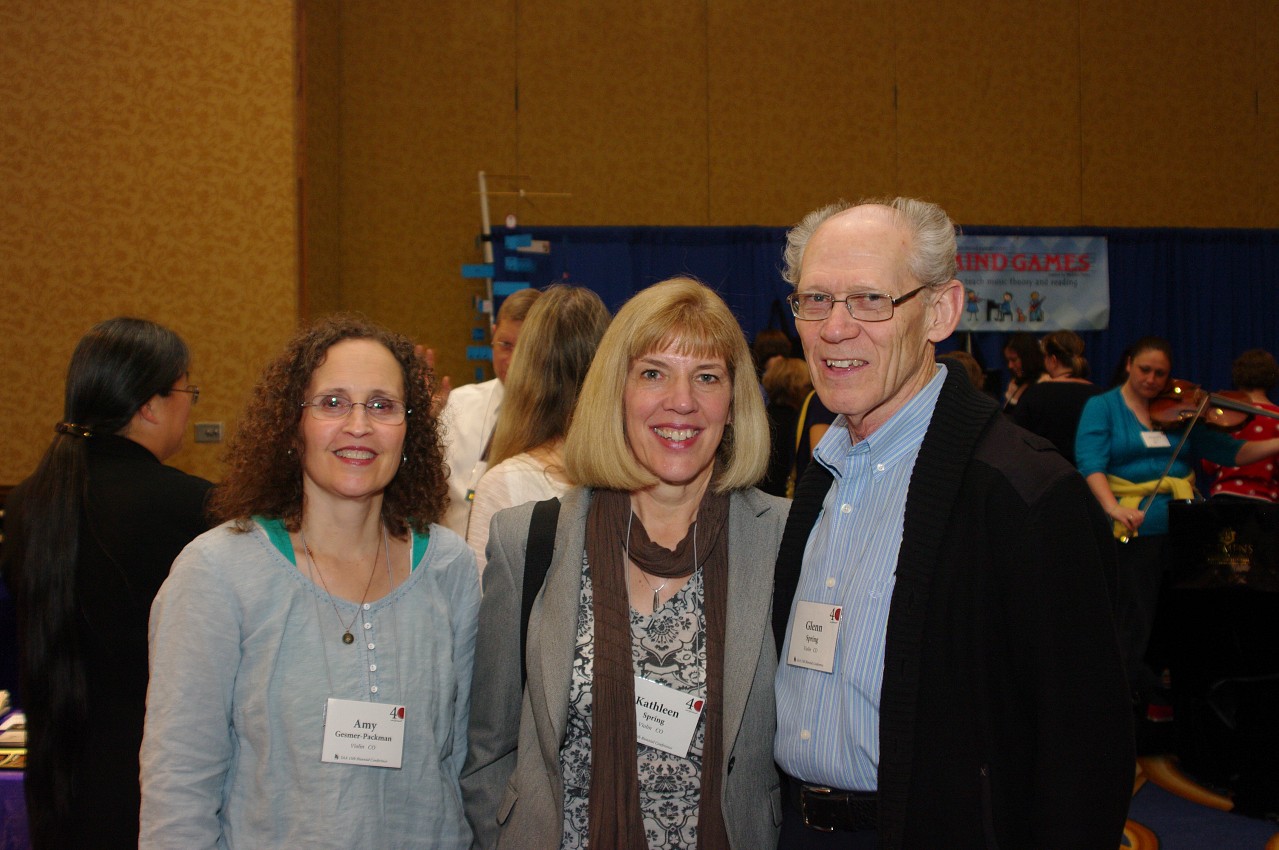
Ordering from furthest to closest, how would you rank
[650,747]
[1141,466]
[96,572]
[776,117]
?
[776,117] → [1141,466] → [96,572] → [650,747]

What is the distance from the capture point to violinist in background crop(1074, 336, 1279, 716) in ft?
14.2

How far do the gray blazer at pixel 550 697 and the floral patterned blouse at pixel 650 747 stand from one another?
44 mm

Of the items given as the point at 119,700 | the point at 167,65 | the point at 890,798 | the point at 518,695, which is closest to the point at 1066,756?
the point at 890,798

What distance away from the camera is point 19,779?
86.0 inches

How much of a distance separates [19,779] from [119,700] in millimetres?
470

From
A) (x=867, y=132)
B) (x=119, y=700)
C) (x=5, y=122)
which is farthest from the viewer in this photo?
(x=867, y=132)

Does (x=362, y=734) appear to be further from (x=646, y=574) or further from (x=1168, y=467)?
(x=1168, y=467)

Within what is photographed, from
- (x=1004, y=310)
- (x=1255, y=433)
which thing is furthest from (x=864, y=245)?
(x=1004, y=310)

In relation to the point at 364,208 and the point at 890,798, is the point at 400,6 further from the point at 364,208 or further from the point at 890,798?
the point at 890,798

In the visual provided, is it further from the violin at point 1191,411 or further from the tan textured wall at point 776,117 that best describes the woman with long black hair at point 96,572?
the tan textured wall at point 776,117

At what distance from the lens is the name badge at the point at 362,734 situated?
1.53 metres

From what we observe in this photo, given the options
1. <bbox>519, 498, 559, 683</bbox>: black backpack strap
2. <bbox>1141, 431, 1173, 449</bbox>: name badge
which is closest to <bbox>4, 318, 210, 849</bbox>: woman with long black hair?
<bbox>519, 498, 559, 683</bbox>: black backpack strap

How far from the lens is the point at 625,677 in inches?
64.8

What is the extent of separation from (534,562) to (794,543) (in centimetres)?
47
